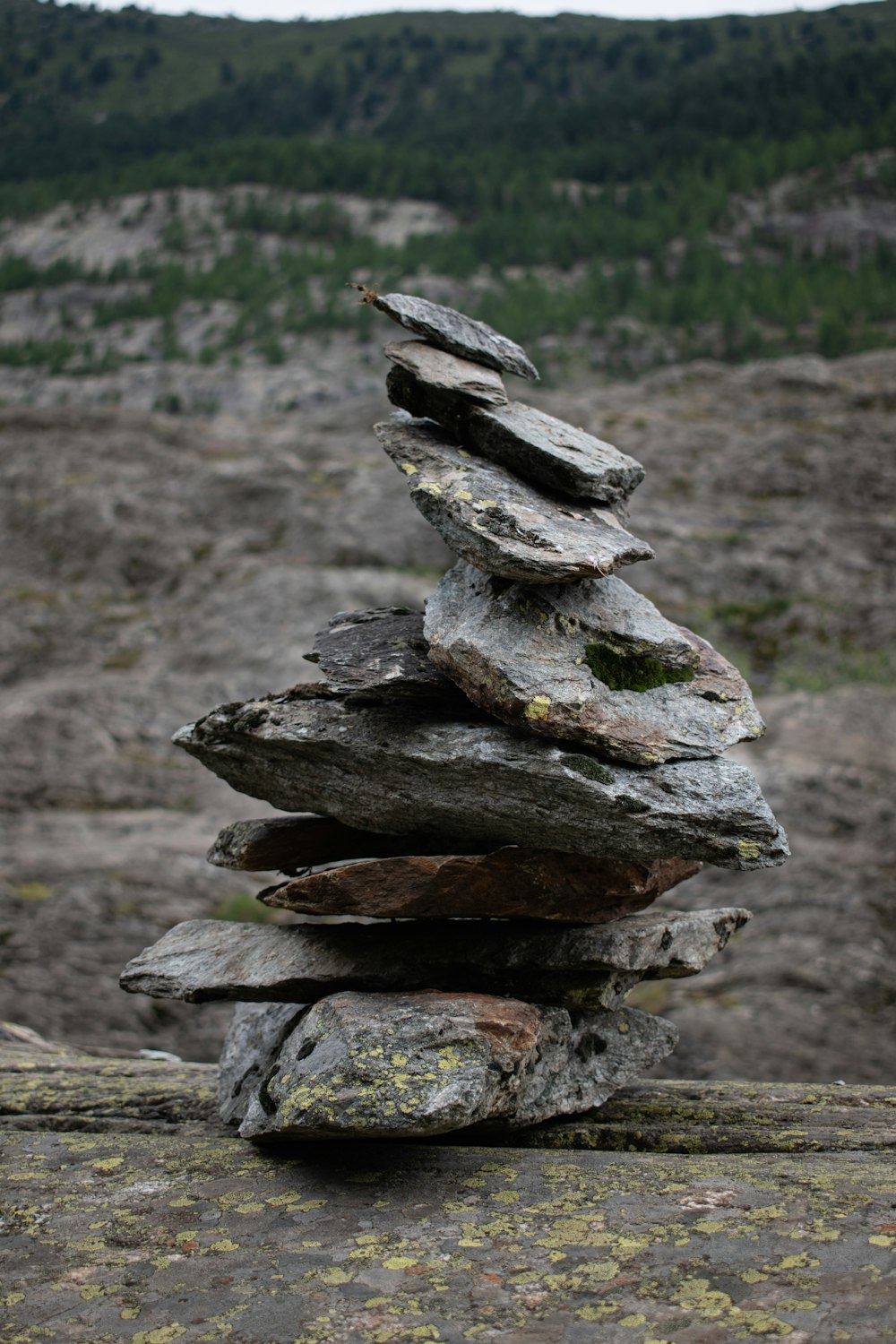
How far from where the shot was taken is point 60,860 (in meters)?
26.1

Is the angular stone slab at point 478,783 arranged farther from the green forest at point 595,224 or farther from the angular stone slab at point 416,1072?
the green forest at point 595,224

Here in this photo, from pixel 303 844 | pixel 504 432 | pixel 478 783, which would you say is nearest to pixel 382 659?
pixel 478 783

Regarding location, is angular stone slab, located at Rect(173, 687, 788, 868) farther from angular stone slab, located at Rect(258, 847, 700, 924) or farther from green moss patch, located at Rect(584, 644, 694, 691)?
green moss patch, located at Rect(584, 644, 694, 691)

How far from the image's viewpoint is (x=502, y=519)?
7.96 meters

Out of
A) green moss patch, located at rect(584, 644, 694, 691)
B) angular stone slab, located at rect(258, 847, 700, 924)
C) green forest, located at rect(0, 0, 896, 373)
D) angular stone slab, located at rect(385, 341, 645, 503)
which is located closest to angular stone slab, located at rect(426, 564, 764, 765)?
green moss patch, located at rect(584, 644, 694, 691)

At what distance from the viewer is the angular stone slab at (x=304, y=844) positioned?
9.29 m

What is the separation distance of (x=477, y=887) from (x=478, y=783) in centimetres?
88

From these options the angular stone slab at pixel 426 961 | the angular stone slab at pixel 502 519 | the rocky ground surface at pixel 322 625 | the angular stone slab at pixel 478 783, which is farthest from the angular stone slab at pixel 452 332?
the rocky ground surface at pixel 322 625

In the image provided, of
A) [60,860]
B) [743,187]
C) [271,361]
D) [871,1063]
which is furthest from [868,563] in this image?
[743,187]

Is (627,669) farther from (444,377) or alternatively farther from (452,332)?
(452,332)

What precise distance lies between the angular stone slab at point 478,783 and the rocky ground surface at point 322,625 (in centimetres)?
1433

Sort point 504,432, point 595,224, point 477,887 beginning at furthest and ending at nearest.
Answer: point 595,224 < point 504,432 < point 477,887

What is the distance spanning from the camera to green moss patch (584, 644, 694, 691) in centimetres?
809

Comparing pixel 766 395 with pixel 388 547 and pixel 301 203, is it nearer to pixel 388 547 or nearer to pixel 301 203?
pixel 388 547
